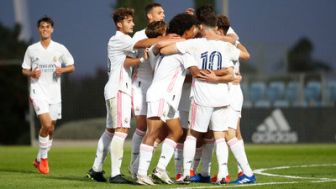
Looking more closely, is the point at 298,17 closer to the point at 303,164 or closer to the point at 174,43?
the point at 303,164

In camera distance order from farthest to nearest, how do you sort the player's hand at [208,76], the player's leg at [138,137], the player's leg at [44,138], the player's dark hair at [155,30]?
the player's leg at [44,138]
the player's leg at [138,137]
the player's dark hair at [155,30]
the player's hand at [208,76]

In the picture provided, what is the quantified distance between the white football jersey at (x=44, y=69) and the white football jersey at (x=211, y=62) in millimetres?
4497

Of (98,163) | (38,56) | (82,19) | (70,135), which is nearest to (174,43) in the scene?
(98,163)

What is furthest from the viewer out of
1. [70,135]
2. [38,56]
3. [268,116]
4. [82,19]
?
[82,19]

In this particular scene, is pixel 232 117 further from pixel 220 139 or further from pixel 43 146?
pixel 43 146

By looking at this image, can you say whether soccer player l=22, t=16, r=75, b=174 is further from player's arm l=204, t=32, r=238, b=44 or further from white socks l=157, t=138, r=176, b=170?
player's arm l=204, t=32, r=238, b=44

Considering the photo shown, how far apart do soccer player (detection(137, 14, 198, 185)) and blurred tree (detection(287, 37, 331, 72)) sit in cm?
1836

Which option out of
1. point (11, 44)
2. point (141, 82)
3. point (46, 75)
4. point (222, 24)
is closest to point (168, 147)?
point (141, 82)

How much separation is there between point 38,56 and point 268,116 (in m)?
12.2

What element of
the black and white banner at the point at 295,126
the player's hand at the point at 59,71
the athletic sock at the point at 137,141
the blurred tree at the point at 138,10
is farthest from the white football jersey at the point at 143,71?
the blurred tree at the point at 138,10

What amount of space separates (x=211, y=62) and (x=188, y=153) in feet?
3.93

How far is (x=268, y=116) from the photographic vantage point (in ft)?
91.4

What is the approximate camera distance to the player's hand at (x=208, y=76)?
12742 millimetres

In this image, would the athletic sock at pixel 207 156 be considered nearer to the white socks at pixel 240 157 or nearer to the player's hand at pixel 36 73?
the white socks at pixel 240 157
